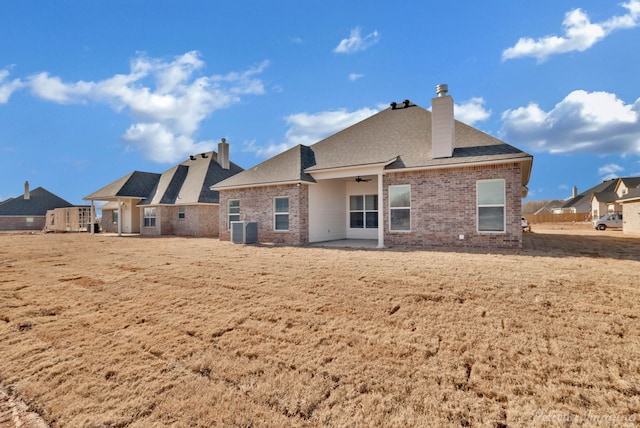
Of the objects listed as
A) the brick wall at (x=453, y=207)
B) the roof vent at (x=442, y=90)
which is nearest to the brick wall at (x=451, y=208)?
the brick wall at (x=453, y=207)

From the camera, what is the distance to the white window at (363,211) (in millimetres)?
16016

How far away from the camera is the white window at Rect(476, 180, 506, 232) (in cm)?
1097

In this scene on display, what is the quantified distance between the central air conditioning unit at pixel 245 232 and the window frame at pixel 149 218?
13060mm

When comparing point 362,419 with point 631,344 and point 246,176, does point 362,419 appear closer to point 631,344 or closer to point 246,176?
point 631,344

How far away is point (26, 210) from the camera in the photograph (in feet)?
134

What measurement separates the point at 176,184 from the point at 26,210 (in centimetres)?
3038

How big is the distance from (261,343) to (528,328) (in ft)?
11.1

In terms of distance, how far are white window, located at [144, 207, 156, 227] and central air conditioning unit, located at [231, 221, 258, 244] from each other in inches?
513

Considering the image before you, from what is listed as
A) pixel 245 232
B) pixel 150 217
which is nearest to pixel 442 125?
pixel 245 232

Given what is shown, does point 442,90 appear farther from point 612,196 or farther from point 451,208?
point 612,196

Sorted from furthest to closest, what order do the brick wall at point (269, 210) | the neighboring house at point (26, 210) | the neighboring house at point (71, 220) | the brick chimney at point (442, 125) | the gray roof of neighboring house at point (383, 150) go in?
1. the neighboring house at point (26, 210)
2. the neighboring house at point (71, 220)
3. the brick wall at point (269, 210)
4. the brick chimney at point (442, 125)
5. the gray roof of neighboring house at point (383, 150)

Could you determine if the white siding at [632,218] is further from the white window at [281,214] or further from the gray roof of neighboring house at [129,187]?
the gray roof of neighboring house at [129,187]

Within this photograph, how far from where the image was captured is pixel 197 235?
73.6ft

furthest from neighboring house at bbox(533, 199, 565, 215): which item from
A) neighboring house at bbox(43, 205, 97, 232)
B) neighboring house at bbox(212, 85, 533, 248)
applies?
neighboring house at bbox(43, 205, 97, 232)
